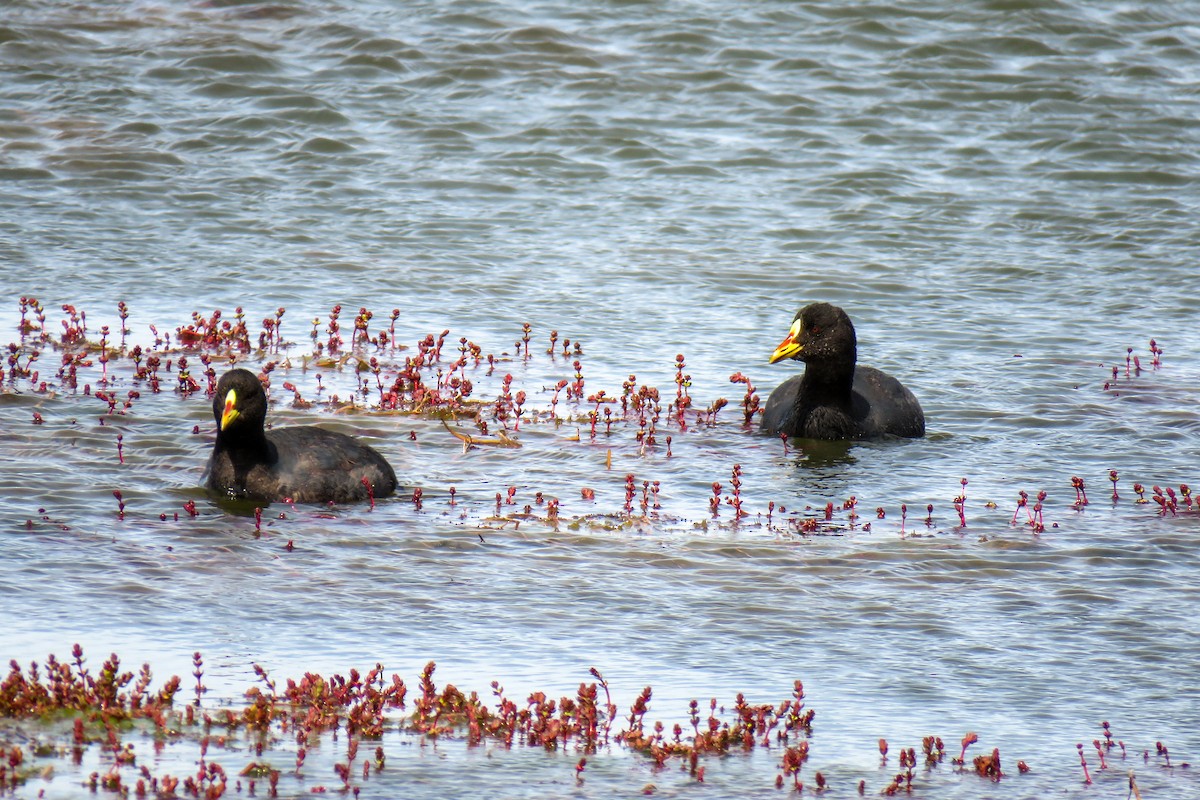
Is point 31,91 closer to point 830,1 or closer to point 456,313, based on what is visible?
point 456,313

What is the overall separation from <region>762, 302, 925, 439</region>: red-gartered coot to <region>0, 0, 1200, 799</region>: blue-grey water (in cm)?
33

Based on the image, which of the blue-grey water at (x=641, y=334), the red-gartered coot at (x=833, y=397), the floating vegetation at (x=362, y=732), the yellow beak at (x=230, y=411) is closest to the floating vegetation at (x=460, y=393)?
the blue-grey water at (x=641, y=334)

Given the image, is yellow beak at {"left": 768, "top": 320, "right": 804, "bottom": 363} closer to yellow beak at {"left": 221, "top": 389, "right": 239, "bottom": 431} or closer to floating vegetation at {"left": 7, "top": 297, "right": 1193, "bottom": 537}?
floating vegetation at {"left": 7, "top": 297, "right": 1193, "bottom": 537}

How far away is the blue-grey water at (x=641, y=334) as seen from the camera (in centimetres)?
817

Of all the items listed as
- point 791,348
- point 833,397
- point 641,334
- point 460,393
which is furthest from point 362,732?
point 641,334

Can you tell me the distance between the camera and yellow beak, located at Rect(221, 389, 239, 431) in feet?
34.7

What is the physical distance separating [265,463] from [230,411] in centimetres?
43

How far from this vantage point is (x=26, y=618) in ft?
27.0

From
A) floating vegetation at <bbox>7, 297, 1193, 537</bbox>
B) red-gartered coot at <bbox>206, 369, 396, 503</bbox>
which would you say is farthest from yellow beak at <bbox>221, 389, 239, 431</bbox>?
floating vegetation at <bbox>7, 297, 1193, 537</bbox>

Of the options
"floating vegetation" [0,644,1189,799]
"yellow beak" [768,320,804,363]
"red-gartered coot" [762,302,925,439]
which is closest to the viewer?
A: "floating vegetation" [0,644,1189,799]

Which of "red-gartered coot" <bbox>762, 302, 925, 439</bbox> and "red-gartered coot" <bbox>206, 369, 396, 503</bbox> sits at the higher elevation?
"red-gartered coot" <bbox>762, 302, 925, 439</bbox>

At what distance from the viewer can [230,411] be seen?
34.7ft

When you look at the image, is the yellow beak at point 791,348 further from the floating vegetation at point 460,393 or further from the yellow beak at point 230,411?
the yellow beak at point 230,411

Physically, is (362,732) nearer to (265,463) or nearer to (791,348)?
(265,463)
